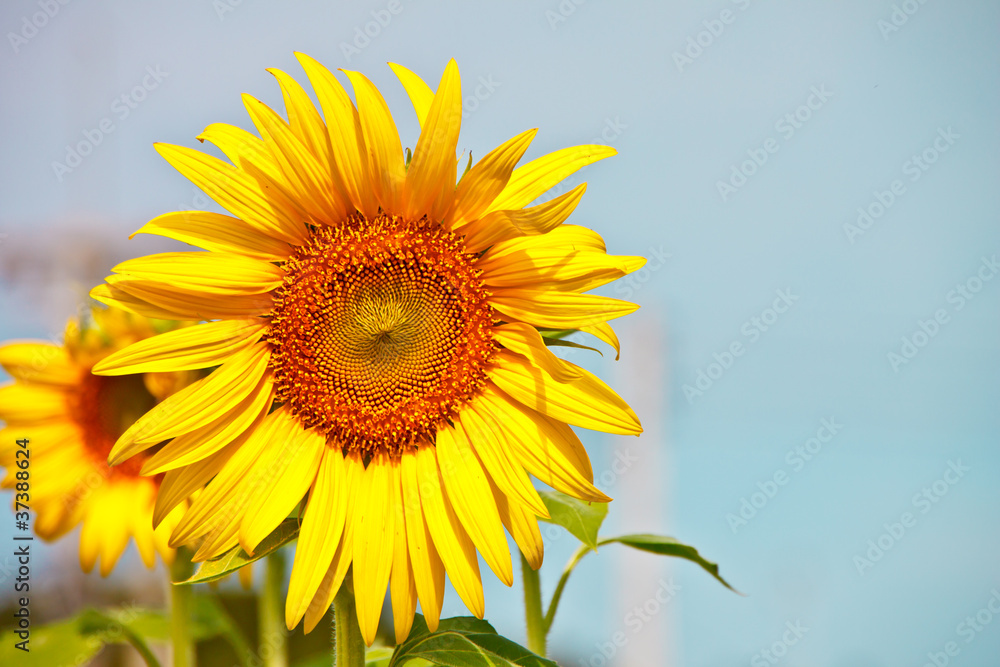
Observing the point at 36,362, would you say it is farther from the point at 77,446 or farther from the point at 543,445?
the point at 543,445

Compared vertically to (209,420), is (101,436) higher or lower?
lower

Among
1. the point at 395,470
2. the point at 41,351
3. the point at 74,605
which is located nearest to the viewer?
the point at 395,470

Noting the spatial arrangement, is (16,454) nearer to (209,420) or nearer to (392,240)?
(209,420)

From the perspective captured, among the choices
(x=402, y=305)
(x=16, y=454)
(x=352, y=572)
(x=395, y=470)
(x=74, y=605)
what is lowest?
(x=74, y=605)

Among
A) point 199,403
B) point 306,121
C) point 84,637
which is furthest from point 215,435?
point 84,637

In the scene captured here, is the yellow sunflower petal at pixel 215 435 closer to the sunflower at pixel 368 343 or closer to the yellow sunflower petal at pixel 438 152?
the sunflower at pixel 368 343

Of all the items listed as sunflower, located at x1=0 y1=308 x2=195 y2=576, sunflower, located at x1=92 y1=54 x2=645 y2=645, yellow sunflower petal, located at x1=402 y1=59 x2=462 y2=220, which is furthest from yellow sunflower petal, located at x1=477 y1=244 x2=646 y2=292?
sunflower, located at x1=0 y1=308 x2=195 y2=576

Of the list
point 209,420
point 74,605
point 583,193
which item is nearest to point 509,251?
point 583,193
